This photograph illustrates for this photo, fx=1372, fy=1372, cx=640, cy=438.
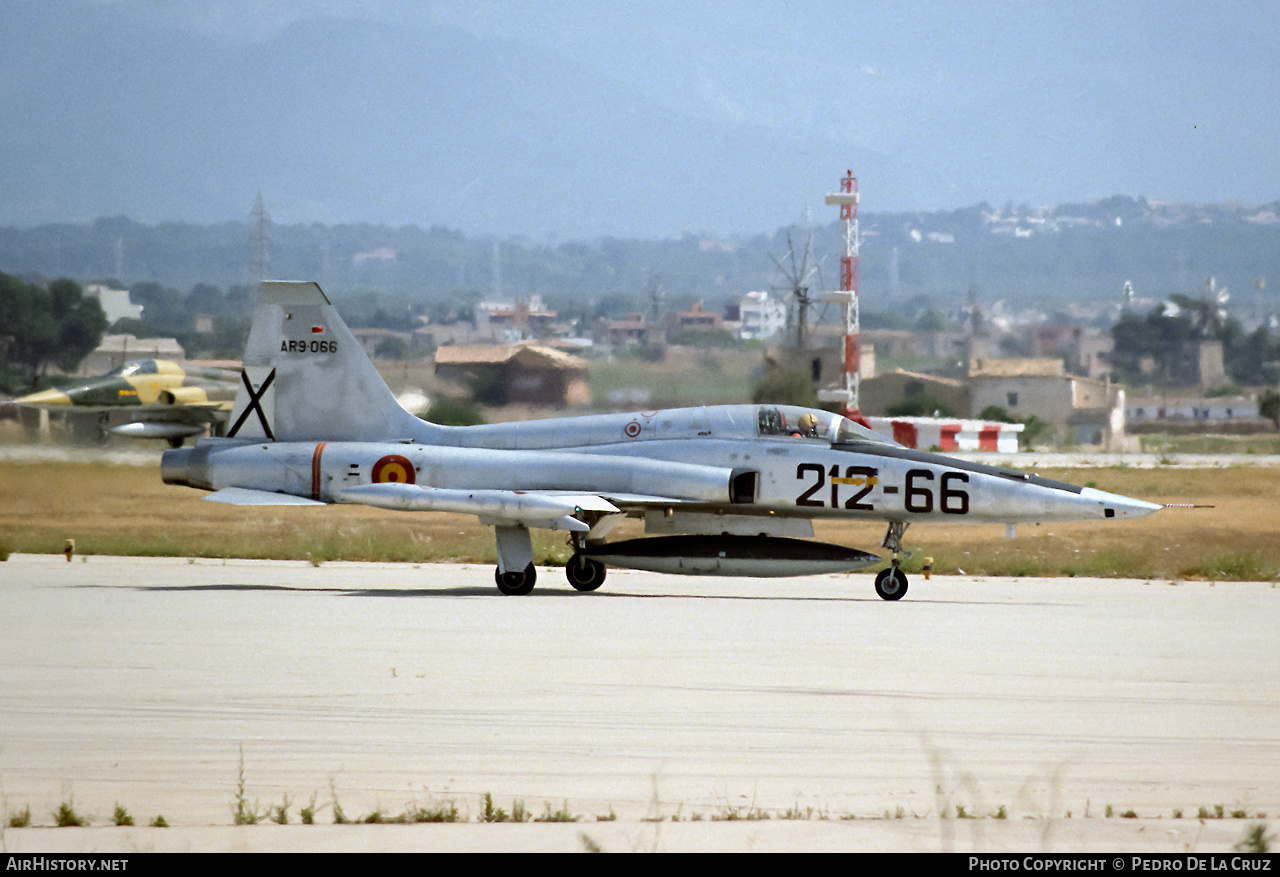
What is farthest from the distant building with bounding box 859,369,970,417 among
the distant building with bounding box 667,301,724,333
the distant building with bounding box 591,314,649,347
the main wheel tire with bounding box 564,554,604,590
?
the main wheel tire with bounding box 564,554,604,590

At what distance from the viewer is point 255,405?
55.8 ft

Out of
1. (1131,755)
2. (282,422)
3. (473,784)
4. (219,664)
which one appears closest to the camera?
(473,784)

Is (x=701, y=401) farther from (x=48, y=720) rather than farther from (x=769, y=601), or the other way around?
(x=48, y=720)

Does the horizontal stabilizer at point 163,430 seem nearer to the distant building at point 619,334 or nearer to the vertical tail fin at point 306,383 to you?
the vertical tail fin at point 306,383

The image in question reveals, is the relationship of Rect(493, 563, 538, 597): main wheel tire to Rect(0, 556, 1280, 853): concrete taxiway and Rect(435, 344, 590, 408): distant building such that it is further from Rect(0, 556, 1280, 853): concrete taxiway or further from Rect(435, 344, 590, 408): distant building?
Rect(435, 344, 590, 408): distant building

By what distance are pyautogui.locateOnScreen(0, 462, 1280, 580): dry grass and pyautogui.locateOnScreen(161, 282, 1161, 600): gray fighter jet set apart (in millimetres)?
3714

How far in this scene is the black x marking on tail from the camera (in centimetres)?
1697

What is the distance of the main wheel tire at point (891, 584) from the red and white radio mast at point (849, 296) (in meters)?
33.4

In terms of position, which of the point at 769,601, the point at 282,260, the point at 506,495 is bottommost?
the point at 769,601

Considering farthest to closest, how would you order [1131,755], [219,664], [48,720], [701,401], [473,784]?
[701,401]
[219,664]
[48,720]
[1131,755]
[473,784]

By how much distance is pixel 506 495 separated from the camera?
1541 cm

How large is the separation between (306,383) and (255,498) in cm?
167

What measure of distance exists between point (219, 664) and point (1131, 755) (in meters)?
6.24
